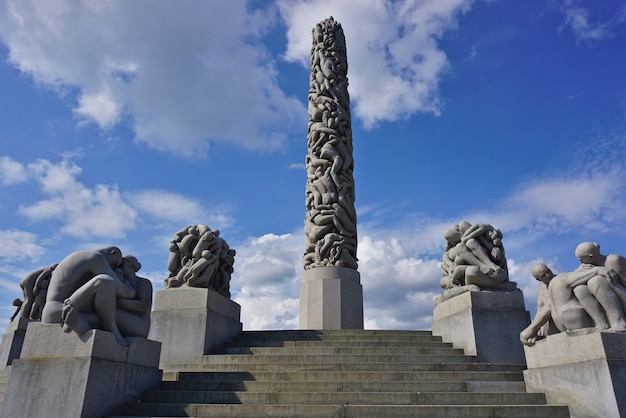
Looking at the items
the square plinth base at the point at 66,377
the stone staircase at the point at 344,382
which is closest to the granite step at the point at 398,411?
the stone staircase at the point at 344,382

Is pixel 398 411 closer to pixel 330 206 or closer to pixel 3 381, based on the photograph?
pixel 3 381

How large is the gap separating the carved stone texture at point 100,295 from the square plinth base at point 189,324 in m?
2.35

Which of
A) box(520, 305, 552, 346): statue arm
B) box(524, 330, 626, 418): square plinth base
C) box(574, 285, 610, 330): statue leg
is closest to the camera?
box(524, 330, 626, 418): square plinth base

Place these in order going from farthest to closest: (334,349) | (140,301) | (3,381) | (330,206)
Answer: (330,206) < (334,349) < (3,381) < (140,301)

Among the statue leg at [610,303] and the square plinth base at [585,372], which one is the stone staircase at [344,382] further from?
the statue leg at [610,303]

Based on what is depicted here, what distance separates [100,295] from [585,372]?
24.4 feet

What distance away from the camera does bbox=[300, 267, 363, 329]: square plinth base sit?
607 inches

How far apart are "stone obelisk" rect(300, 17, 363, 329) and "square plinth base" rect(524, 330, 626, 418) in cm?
860

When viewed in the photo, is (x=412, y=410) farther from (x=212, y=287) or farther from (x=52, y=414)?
(x=212, y=287)

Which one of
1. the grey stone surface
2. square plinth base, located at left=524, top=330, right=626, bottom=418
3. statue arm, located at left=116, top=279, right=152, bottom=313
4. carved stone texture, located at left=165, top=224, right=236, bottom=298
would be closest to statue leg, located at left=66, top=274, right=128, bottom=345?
statue arm, located at left=116, top=279, right=152, bottom=313

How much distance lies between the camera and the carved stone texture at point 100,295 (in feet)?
23.2

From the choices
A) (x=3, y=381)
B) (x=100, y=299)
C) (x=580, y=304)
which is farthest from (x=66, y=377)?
(x=580, y=304)

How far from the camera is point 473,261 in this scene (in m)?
10.4

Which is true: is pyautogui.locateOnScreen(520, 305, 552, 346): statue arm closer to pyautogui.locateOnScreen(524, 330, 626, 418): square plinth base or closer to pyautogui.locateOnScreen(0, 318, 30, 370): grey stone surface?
pyautogui.locateOnScreen(524, 330, 626, 418): square plinth base
